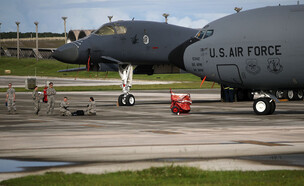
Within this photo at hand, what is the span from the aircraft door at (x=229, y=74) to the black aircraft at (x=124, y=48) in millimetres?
11115

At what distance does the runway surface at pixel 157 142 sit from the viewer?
15266mm

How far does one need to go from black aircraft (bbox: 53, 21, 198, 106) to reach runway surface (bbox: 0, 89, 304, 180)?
10.4 metres

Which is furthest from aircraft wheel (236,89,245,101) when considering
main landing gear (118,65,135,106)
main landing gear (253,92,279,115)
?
main landing gear (253,92,279,115)

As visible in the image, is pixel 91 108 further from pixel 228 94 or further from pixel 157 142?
pixel 228 94

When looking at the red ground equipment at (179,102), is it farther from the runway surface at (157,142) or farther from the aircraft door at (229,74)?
the aircraft door at (229,74)

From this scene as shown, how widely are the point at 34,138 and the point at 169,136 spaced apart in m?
4.67

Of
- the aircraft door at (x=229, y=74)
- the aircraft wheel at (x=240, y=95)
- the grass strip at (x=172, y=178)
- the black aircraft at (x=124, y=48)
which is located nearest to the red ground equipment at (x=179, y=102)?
the aircraft door at (x=229, y=74)

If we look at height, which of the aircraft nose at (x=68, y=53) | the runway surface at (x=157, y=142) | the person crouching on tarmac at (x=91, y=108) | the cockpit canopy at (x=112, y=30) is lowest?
the runway surface at (x=157, y=142)

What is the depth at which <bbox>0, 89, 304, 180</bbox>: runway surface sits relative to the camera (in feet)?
50.1

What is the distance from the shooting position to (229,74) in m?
30.3

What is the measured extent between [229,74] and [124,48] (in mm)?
12331

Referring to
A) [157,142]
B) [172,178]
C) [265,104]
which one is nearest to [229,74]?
[265,104]

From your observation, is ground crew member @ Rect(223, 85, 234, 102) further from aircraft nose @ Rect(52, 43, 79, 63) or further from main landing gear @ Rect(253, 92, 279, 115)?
main landing gear @ Rect(253, 92, 279, 115)

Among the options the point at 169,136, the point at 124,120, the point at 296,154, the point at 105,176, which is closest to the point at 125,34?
the point at 124,120
